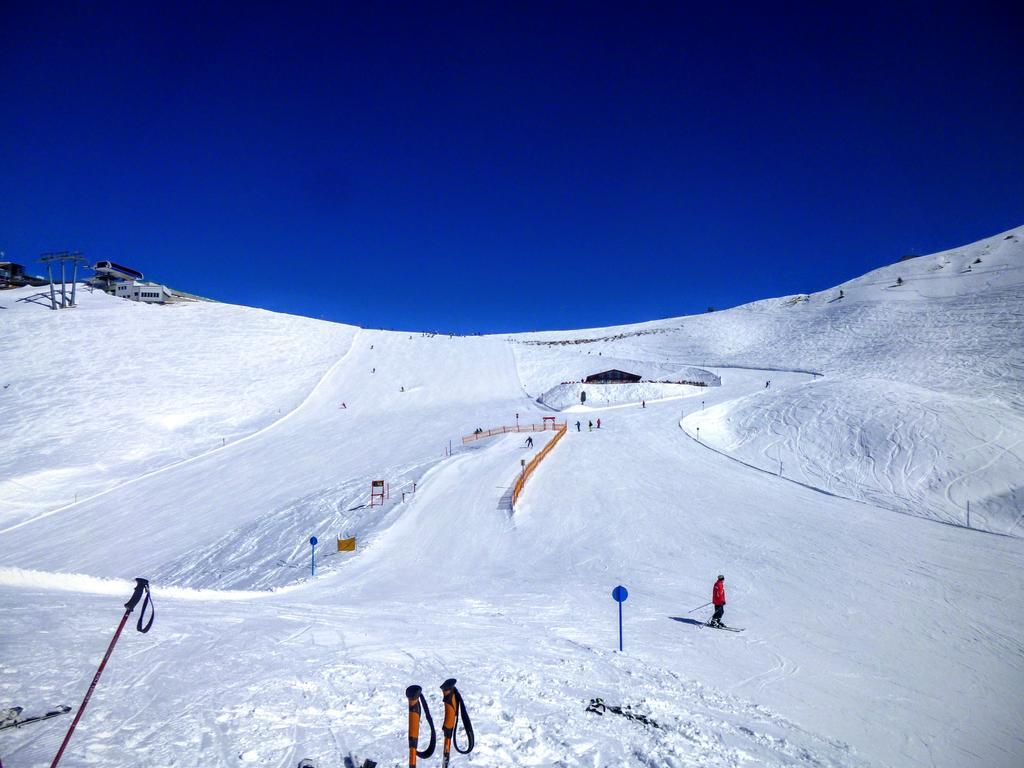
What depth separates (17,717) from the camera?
5.10 m

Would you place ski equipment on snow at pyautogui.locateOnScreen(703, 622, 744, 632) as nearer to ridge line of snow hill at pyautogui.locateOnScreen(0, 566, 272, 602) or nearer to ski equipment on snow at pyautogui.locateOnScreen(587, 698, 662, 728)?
ski equipment on snow at pyautogui.locateOnScreen(587, 698, 662, 728)

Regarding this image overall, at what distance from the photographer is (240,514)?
22422mm

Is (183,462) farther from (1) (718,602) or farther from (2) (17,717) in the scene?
(1) (718,602)

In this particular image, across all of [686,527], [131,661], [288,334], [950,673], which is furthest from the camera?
[288,334]

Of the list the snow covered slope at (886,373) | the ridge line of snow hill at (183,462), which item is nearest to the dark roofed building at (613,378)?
the snow covered slope at (886,373)

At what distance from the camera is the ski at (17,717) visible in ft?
16.3

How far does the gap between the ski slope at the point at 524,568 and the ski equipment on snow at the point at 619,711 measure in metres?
0.19

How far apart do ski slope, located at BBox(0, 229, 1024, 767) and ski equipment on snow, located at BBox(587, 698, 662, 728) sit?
0.62ft

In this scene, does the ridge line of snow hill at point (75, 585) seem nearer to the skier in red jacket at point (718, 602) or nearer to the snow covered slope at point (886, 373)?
the skier in red jacket at point (718, 602)

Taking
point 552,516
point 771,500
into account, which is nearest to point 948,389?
point 771,500

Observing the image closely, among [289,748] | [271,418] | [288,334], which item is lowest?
[289,748]

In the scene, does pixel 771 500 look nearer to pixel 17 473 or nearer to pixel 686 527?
pixel 686 527

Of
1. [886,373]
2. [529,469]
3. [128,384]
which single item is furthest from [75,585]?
[886,373]

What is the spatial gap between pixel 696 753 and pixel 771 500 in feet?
55.5
